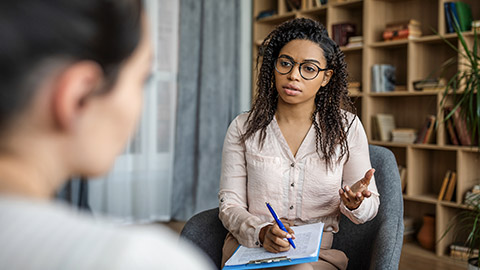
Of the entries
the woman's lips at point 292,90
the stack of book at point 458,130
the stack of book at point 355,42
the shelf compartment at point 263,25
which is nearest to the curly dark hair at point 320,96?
the woman's lips at point 292,90

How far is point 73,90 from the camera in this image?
0.37 meters

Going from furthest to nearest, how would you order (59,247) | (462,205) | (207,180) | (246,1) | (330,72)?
(246,1) → (207,180) → (462,205) → (330,72) → (59,247)

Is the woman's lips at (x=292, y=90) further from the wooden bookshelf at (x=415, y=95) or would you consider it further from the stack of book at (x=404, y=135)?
the stack of book at (x=404, y=135)

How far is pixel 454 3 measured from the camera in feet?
10.0

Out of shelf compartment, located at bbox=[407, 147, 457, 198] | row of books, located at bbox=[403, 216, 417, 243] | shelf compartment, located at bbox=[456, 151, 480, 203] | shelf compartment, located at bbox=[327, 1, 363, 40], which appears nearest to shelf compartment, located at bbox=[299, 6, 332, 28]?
shelf compartment, located at bbox=[327, 1, 363, 40]

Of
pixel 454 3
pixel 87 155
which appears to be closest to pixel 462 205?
pixel 454 3

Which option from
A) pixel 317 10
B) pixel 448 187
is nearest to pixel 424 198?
pixel 448 187

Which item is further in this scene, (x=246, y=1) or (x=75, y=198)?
(x=246, y=1)

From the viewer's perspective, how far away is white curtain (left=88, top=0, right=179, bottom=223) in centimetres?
366

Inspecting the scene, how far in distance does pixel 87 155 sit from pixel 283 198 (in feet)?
3.81

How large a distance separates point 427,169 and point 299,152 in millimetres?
2294

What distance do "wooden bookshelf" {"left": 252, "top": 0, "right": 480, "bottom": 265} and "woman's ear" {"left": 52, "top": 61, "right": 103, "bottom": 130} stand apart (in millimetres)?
3060

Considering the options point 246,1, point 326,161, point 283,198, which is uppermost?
point 246,1

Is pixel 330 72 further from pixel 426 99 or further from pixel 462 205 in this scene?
pixel 426 99
